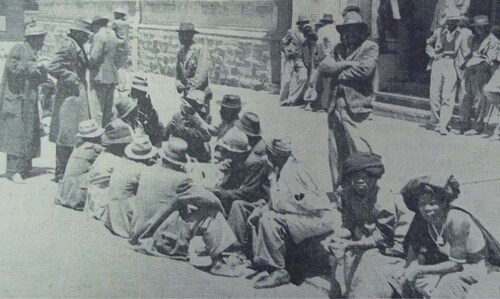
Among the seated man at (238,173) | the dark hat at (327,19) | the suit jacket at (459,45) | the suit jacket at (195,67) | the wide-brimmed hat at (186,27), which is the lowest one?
the seated man at (238,173)

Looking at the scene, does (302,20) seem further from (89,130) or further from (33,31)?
(33,31)

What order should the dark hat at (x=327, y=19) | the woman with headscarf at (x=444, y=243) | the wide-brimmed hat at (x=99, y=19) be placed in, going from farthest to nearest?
the wide-brimmed hat at (x=99, y=19) → the dark hat at (x=327, y=19) → the woman with headscarf at (x=444, y=243)

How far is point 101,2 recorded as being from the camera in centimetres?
642

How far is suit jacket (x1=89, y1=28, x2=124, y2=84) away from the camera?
6.24 metres

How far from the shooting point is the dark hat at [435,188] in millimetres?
3602

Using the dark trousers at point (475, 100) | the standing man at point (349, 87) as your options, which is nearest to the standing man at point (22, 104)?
the standing man at point (349, 87)

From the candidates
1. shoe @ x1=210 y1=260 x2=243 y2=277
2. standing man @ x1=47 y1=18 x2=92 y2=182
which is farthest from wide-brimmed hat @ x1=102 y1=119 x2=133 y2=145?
shoe @ x1=210 y1=260 x2=243 y2=277

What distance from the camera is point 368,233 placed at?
13.2ft

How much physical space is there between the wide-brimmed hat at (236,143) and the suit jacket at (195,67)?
2.90 feet

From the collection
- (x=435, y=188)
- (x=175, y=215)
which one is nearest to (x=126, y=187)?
(x=175, y=215)

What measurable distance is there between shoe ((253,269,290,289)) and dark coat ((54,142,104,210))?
2.14 meters

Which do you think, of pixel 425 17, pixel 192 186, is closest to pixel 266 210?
pixel 192 186

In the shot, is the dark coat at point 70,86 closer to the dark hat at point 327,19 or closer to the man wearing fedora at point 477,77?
the dark hat at point 327,19

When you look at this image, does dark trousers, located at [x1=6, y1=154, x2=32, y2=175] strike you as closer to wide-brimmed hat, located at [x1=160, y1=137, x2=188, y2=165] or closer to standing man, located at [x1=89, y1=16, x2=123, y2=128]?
standing man, located at [x1=89, y1=16, x2=123, y2=128]
